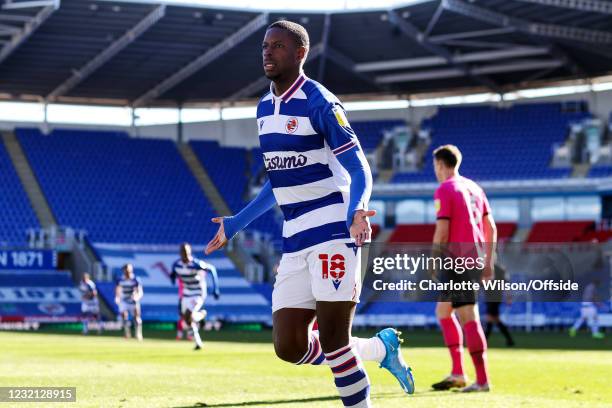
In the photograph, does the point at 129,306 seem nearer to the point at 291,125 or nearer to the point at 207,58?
the point at 207,58

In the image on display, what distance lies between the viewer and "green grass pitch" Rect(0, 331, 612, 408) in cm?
977

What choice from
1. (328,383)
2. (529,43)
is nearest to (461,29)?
(529,43)

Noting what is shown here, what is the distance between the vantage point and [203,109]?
55.2 meters

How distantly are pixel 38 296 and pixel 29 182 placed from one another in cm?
815

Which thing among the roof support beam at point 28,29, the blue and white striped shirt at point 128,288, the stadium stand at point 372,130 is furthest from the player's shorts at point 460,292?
the stadium stand at point 372,130

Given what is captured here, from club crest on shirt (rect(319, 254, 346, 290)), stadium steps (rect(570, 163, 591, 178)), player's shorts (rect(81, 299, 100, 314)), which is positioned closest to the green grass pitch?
club crest on shirt (rect(319, 254, 346, 290))

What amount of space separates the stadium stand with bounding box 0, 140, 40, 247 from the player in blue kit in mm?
37172

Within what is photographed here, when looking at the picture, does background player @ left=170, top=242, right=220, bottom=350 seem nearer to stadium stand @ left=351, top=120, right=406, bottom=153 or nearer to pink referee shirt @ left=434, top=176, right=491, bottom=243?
pink referee shirt @ left=434, top=176, right=491, bottom=243

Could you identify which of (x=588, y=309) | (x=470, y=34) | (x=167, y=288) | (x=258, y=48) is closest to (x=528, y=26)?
(x=470, y=34)

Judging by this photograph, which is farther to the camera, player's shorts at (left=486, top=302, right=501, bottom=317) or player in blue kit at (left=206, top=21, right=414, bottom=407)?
player's shorts at (left=486, top=302, right=501, bottom=317)

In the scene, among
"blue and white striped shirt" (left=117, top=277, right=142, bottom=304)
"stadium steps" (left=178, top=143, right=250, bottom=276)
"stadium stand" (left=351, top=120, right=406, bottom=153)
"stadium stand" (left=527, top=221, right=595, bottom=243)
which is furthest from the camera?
"stadium stand" (left=351, top=120, right=406, bottom=153)

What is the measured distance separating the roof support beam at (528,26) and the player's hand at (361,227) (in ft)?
112

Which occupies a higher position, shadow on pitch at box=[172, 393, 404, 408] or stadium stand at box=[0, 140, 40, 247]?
stadium stand at box=[0, 140, 40, 247]

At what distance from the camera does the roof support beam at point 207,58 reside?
42.7 metres
